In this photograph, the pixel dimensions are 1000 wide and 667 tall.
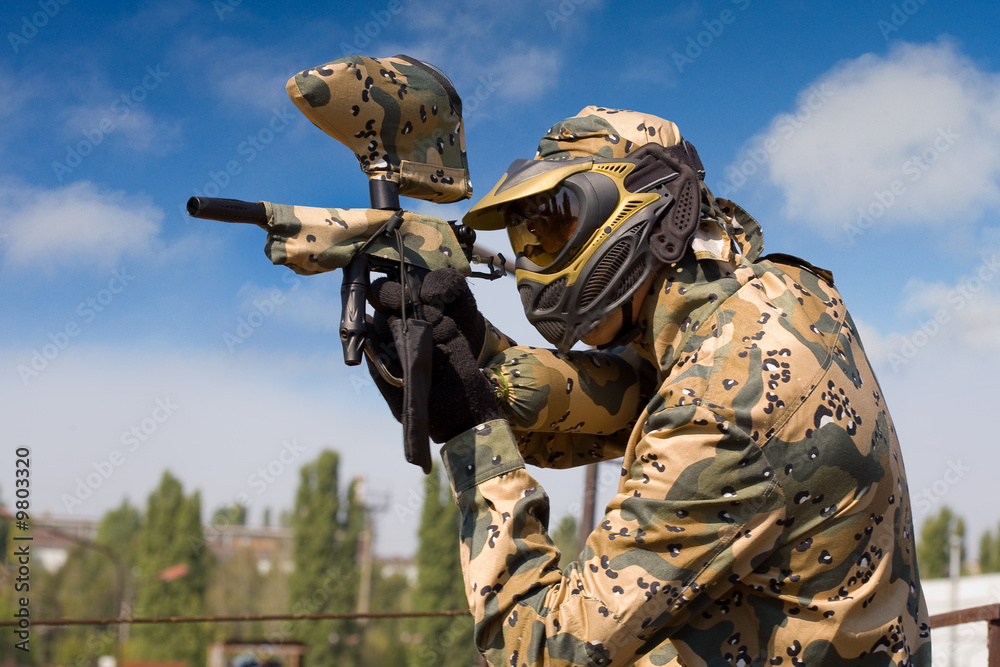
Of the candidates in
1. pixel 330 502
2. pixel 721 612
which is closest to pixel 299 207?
pixel 721 612

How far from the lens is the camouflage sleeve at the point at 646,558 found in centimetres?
202

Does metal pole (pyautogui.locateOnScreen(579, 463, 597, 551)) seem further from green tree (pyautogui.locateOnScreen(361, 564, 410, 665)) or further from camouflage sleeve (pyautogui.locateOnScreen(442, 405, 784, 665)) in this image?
green tree (pyautogui.locateOnScreen(361, 564, 410, 665))

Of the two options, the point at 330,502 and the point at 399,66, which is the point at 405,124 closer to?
the point at 399,66

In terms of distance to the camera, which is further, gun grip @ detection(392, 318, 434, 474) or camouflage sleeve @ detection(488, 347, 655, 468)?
camouflage sleeve @ detection(488, 347, 655, 468)

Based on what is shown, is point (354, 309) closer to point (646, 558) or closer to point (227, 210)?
point (227, 210)

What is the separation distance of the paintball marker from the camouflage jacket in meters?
0.28

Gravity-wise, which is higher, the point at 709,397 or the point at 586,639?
the point at 709,397

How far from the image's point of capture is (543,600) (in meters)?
2.11

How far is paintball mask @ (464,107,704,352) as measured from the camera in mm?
2398

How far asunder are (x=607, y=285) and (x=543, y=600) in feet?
2.60

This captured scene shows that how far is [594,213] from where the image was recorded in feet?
7.94

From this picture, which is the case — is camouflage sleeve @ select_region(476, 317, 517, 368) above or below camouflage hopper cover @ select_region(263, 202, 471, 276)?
below

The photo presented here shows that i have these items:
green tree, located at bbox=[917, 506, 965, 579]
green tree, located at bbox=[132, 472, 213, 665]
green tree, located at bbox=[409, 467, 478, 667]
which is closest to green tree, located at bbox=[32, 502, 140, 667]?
green tree, located at bbox=[132, 472, 213, 665]

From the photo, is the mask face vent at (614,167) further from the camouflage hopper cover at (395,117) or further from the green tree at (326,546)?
the green tree at (326,546)
